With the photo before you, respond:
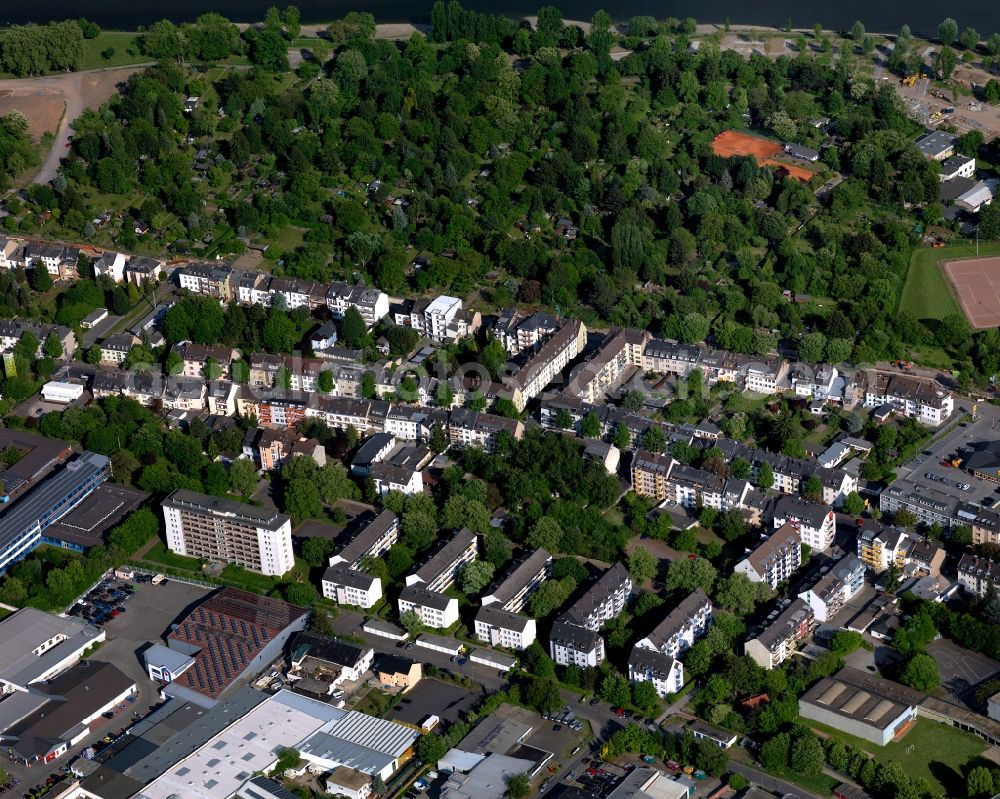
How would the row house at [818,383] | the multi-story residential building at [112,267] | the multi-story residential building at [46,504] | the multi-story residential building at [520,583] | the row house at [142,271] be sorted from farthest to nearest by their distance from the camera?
the multi-story residential building at [112,267] → the row house at [142,271] → the row house at [818,383] → the multi-story residential building at [46,504] → the multi-story residential building at [520,583]

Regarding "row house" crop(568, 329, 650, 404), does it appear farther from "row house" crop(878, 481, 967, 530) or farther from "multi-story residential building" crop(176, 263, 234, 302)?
"multi-story residential building" crop(176, 263, 234, 302)

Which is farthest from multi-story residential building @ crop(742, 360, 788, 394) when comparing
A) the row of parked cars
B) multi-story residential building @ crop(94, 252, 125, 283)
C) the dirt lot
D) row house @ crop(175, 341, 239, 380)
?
the dirt lot

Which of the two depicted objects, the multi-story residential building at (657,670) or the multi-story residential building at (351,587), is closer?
the multi-story residential building at (657,670)

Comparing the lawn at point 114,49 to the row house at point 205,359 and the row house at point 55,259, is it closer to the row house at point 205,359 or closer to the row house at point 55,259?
the row house at point 55,259

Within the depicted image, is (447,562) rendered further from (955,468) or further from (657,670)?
(955,468)

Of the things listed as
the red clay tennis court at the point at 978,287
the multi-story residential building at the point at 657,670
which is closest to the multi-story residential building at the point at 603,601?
the multi-story residential building at the point at 657,670

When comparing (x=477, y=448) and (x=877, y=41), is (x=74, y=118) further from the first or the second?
(x=877, y=41)

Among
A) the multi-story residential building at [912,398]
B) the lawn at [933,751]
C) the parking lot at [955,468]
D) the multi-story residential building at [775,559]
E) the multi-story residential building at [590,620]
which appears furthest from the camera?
the multi-story residential building at [912,398]
